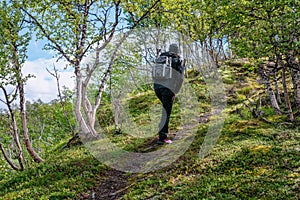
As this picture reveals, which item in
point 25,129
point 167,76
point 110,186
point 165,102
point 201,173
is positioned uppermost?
point 167,76

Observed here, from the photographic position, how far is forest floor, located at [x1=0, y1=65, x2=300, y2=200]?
20.9 feet

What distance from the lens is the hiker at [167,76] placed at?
9.98 metres

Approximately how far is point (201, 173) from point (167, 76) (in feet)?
12.6

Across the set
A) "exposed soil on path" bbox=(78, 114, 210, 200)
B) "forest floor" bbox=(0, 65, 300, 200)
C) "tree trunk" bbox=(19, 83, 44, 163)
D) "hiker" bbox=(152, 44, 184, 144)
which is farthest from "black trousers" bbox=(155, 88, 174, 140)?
"tree trunk" bbox=(19, 83, 44, 163)

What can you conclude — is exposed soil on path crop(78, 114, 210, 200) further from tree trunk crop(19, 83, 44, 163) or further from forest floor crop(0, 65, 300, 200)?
tree trunk crop(19, 83, 44, 163)

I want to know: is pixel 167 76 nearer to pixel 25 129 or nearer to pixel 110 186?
pixel 110 186

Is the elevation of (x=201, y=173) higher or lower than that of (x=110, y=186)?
higher

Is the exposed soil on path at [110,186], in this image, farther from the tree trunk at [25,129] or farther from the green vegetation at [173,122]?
the tree trunk at [25,129]

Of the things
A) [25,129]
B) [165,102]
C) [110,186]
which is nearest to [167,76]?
[165,102]

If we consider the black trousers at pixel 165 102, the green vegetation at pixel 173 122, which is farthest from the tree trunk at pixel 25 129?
the black trousers at pixel 165 102

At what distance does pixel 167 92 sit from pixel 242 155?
356 centimetres

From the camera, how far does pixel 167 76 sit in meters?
10.0

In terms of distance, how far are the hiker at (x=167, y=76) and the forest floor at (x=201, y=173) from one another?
1655 mm

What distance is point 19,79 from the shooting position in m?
11.7
